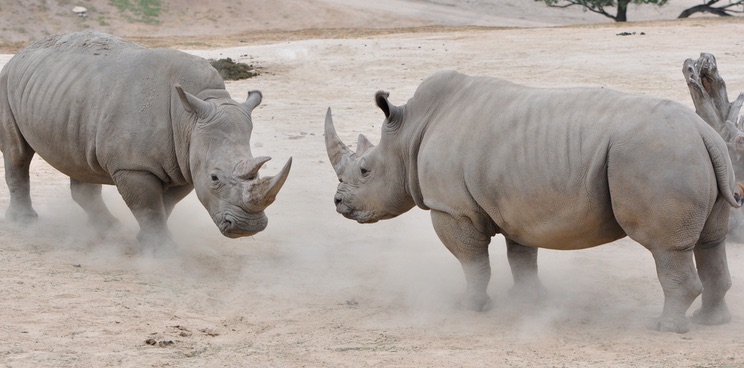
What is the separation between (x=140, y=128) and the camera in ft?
29.3

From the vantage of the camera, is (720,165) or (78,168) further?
(78,168)

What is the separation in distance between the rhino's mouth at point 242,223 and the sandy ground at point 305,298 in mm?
416

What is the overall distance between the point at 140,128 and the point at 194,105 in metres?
0.58

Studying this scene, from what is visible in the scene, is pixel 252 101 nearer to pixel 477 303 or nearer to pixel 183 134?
pixel 183 134

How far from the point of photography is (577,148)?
6719 mm

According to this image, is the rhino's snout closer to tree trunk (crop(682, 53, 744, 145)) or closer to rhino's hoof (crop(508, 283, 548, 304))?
rhino's hoof (crop(508, 283, 548, 304))

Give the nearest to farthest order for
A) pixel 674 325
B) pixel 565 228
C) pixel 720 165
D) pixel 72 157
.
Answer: pixel 720 165
pixel 674 325
pixel 565 228
pixel 72 157

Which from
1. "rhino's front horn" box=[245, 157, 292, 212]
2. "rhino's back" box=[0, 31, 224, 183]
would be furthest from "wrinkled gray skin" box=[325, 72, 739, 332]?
"rhino's back" box=[0, 31, 224, 183]

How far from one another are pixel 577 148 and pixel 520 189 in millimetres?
451

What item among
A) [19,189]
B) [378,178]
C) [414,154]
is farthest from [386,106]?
[19,189]

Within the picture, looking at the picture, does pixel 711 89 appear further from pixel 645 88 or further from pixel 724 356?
pixel 645 88

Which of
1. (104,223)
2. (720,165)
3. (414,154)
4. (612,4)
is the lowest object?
(612,4)

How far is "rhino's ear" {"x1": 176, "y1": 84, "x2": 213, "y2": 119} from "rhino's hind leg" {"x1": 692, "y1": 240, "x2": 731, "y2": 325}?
12.1ft

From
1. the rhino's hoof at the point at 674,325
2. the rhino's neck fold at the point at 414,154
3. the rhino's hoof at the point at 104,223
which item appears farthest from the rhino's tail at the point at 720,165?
the rhino's hoof at the point at 104,223
